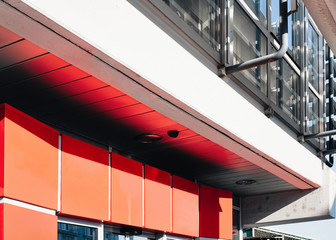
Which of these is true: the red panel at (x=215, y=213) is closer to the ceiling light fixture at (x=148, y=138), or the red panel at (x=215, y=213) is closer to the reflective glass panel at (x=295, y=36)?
the ceiling light fixture at (x=148, y=138)

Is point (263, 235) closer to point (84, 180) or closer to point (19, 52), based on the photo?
point (84, 180)

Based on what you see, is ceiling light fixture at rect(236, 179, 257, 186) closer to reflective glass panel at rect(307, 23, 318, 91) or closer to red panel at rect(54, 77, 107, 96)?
reflective glass panel at rect(307, 23, 318, 91)

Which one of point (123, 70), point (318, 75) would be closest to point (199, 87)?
point (123, 70)

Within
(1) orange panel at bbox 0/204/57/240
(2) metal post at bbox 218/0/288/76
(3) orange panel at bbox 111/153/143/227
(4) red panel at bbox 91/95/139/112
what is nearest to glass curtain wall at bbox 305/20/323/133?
(2) metal post at bbox 218/0/288/76

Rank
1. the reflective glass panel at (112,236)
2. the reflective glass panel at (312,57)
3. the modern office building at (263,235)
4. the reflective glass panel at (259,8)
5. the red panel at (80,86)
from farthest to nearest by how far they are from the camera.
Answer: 1. the modern office building at (263,235)
2. the reflective glass panel at (312,57)
3. the reflective glass panel at (259,8)
4. the reflective glass panel at (112,236)
5. the red panel at (80,86)

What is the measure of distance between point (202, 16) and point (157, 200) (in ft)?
8.11

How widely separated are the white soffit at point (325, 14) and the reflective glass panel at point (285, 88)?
3.51 metres

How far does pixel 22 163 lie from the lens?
479 centimetres

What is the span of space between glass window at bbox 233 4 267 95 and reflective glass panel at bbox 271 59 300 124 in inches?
18.4

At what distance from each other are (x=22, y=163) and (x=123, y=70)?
1.25 metres

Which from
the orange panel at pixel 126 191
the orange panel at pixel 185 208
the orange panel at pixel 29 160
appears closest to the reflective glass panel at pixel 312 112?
the orange panel at pixel 185 208

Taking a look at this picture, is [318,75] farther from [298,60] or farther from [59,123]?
[59,123]

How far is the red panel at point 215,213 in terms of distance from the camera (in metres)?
8.19

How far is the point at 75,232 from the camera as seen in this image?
18.7 feet
